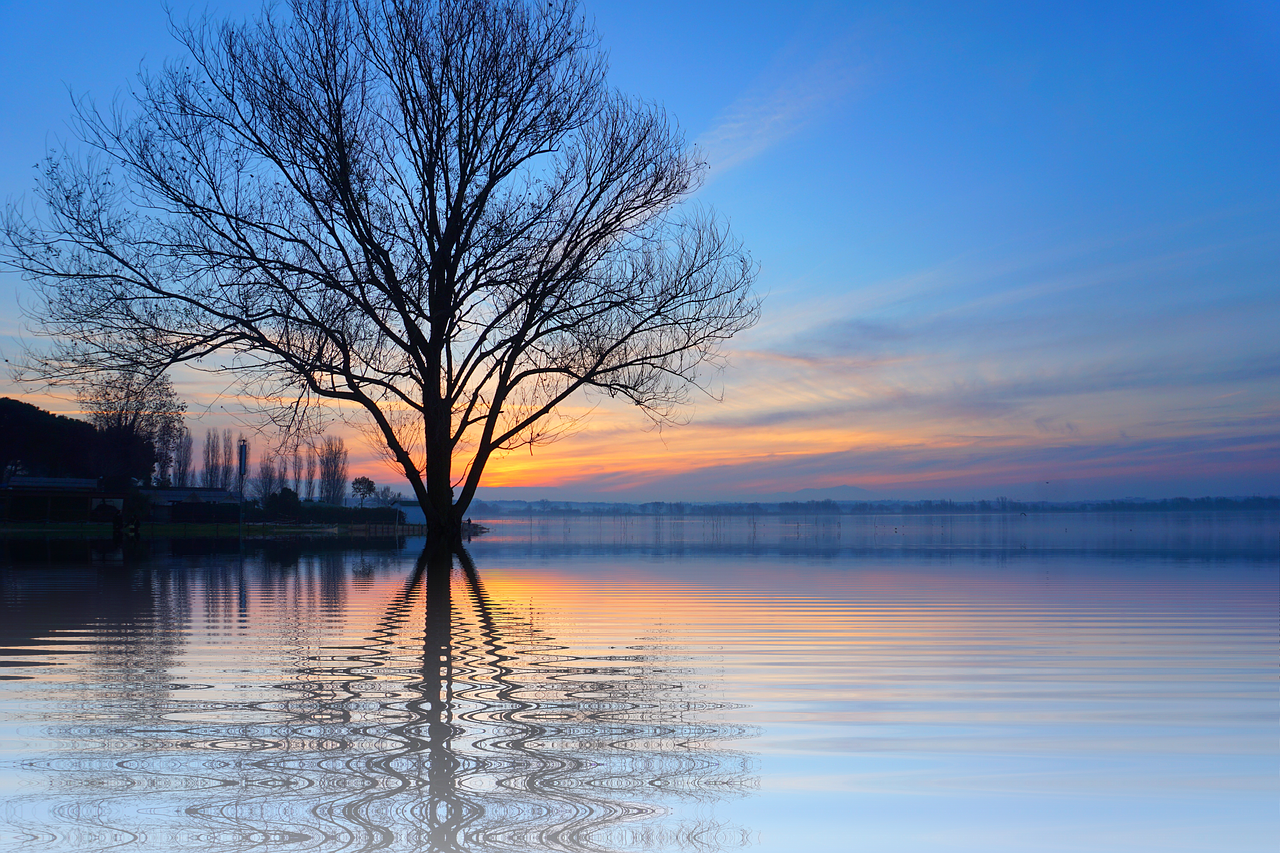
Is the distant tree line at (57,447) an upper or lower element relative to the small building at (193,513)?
upper

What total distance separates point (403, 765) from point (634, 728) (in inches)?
51.9

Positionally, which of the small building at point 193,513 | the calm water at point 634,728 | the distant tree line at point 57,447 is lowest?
the calm water at point 634,728

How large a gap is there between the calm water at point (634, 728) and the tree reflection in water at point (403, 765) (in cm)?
2

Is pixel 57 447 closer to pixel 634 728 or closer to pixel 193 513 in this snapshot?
pixel 193 513

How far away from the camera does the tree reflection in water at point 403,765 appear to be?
3285 mm

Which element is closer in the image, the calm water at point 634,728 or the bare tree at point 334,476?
the calm water at point 634,728

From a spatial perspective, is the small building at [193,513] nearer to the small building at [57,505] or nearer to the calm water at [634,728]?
the small building at [57,505]

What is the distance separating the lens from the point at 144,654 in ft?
24.0

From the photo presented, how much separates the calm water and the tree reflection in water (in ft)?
0.06

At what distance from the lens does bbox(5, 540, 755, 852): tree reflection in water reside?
129 inches

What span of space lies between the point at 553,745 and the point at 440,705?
1.15 metres

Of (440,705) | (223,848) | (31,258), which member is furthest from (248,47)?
(223,848)

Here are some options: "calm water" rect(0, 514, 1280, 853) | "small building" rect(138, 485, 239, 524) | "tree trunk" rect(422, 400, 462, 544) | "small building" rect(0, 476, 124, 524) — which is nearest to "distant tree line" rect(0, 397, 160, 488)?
"small building" rect(138, 485, 239, 524)

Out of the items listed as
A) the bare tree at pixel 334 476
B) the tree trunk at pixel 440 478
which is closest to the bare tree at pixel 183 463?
the bare tree at pixel 334 476
